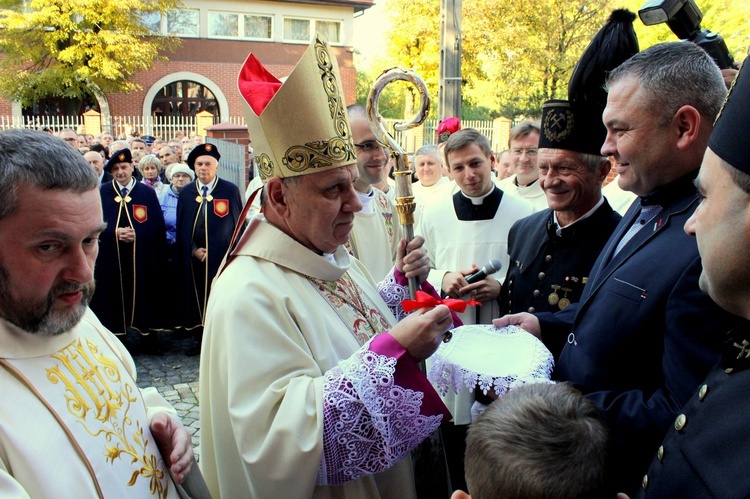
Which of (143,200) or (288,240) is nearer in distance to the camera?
(288,240)

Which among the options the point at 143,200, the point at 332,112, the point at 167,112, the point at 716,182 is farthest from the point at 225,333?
the point at 167,112

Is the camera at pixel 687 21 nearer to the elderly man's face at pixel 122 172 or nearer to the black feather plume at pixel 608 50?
the black feather plume at pixel 608 50

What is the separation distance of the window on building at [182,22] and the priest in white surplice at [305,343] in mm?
29845

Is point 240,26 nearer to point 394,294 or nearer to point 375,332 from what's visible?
Result: point 394,294

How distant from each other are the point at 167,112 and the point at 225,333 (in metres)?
30.2

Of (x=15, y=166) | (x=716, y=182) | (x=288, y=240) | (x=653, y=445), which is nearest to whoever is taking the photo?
(x=716, y=182)

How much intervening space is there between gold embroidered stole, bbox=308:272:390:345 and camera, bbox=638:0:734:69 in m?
2.09

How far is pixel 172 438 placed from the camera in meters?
1.96

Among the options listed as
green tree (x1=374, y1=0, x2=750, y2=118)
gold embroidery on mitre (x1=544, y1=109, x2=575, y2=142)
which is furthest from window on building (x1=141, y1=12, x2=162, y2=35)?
gold embroidery on mitre (x1=544, y1=109, x2=575, y2=142)

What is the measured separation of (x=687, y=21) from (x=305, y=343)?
8.92 feet

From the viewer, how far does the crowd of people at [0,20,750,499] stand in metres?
1.40

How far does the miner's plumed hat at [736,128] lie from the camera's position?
129 centimetres

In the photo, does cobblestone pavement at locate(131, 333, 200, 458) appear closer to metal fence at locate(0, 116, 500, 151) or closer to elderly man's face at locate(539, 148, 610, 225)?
elderly man's face at locate(539, 148, 610, 225)

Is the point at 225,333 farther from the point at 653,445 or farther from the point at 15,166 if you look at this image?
the point at 653,445
